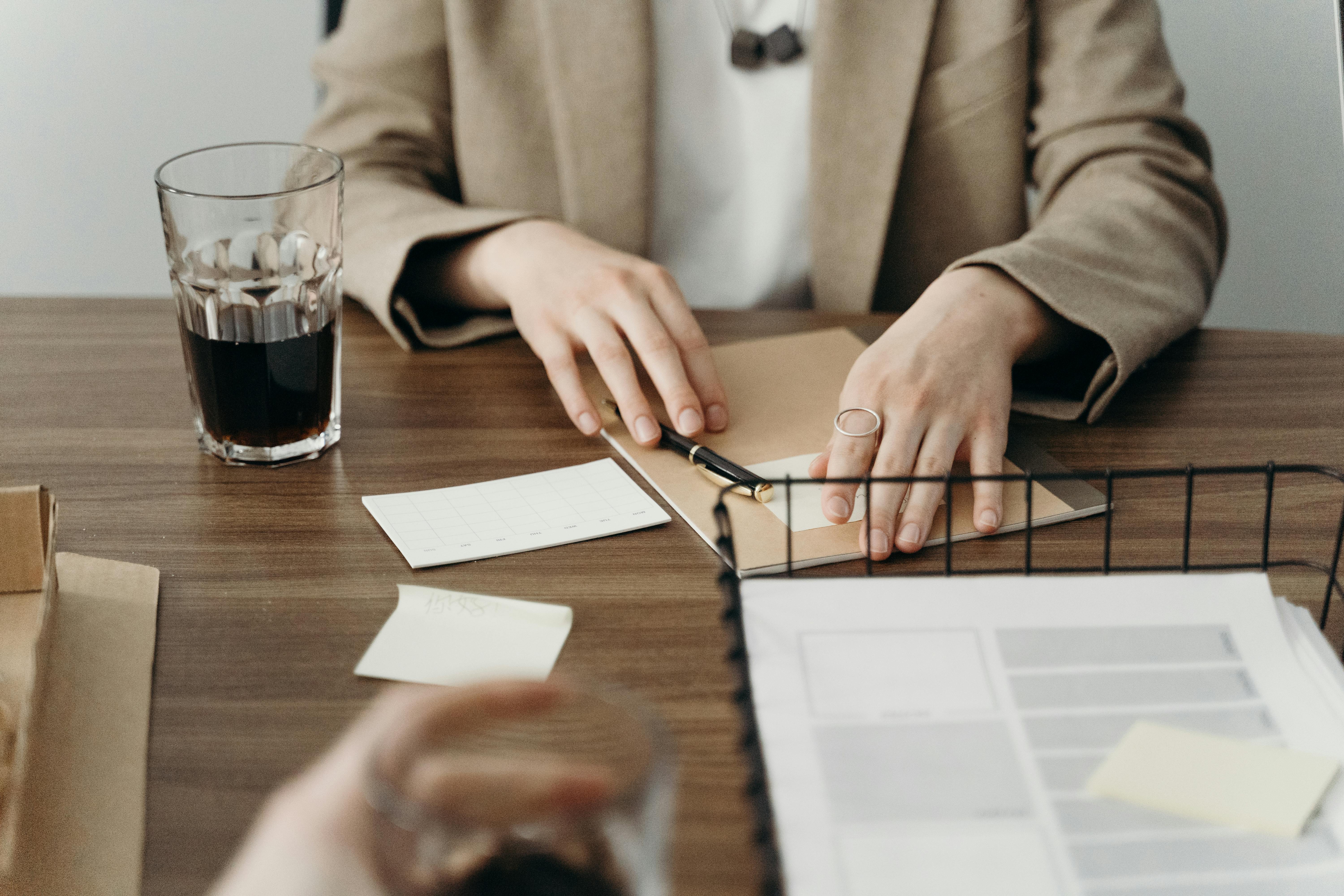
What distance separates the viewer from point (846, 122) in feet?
3.27

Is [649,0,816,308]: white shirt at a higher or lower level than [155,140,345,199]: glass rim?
lower

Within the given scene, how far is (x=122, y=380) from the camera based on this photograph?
76 centimetres

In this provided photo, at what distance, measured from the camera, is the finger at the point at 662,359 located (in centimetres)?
67

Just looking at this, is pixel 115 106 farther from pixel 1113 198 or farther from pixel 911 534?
pixel 911 534

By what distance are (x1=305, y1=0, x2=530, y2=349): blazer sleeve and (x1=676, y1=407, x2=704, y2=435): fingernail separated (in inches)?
13.7

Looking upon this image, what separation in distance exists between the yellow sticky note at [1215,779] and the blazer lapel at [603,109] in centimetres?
79

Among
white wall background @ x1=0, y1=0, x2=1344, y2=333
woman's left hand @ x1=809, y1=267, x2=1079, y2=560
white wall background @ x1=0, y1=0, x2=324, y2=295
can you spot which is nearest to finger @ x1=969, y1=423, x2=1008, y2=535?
woman's left hand @ x1=809, y1=267, x2=1079, y2=560

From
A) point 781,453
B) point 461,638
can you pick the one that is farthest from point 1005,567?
point 461,638

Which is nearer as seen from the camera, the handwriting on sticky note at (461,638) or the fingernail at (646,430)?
the handwriting on sticky note at (461,638)

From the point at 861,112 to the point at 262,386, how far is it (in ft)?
2.02

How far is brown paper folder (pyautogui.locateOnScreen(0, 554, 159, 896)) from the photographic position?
352 mm

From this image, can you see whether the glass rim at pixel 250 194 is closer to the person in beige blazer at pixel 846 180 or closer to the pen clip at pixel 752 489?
the person in beige blazer at pixel 846 180

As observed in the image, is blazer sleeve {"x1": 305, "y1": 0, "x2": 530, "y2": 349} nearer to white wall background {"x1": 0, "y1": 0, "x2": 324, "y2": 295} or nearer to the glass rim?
the glass rim

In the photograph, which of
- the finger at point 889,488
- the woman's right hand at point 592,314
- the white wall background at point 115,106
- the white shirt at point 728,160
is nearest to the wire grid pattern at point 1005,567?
the finger at point 889,488
